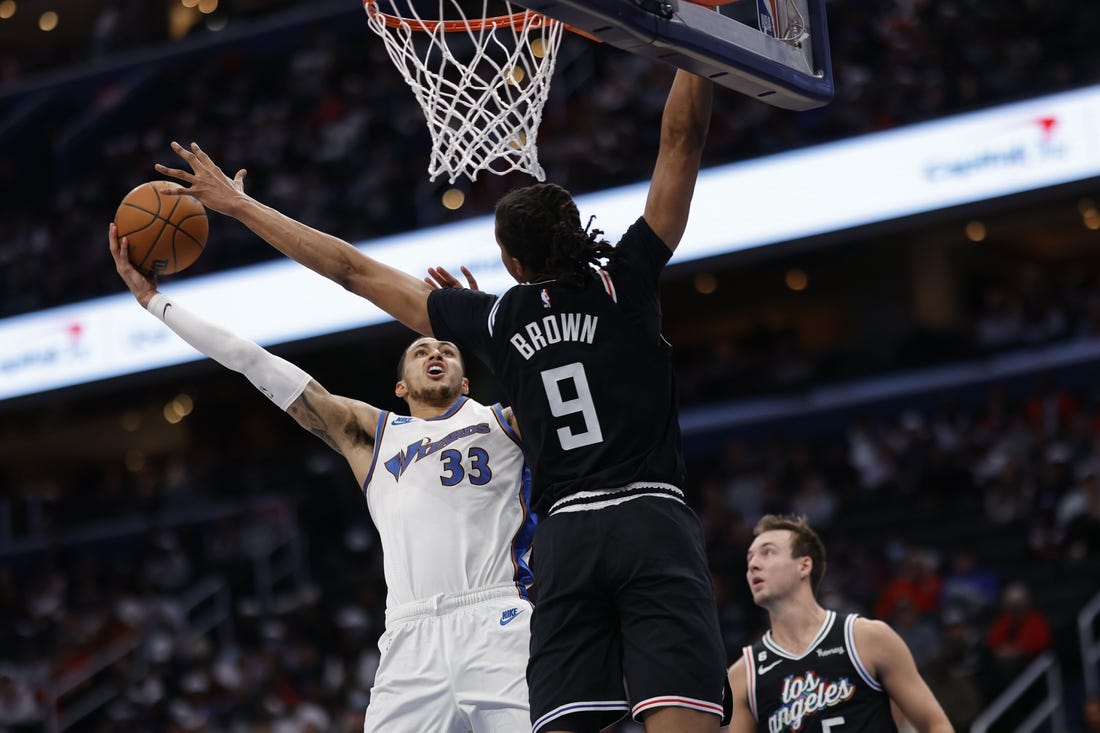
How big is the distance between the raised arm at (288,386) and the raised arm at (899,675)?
6.37 ft

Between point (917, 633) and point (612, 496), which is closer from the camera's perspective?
point (612, 496)

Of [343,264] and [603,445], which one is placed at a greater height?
[343,264]

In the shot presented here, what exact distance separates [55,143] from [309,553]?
8373 millimetres

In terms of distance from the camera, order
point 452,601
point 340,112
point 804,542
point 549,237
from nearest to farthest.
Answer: point 549,237
point 452,601
point 804,542
point 340,112

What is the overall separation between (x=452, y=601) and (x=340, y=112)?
47.8 feet

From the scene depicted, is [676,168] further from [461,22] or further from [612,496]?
[461,22]

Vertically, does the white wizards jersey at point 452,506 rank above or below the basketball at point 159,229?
below

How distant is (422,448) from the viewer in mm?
5348

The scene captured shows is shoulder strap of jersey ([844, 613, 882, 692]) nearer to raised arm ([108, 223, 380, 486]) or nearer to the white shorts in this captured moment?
the white shorts

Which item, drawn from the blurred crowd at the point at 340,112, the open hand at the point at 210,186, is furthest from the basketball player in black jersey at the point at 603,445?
the blurred crowd at the point at 340,112

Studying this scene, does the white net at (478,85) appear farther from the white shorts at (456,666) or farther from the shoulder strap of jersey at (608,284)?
the white shorts at (456,666)

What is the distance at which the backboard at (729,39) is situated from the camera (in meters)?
3.78

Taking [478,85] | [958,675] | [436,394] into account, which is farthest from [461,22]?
[958,675]

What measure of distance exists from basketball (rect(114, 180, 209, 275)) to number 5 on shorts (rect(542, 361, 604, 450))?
1.74 meters
